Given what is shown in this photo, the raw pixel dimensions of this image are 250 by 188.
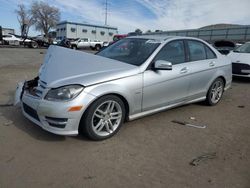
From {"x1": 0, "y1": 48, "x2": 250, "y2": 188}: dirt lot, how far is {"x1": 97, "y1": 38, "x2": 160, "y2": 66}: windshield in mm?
1095

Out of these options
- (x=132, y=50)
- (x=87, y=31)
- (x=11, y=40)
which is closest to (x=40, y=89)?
(x=132, y=50)

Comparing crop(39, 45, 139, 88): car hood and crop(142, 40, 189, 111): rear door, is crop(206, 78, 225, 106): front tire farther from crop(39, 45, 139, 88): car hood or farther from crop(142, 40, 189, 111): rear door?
crop(39, 45, 139, 88): car hood

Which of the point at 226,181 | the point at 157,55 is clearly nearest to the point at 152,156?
the point at 226,181

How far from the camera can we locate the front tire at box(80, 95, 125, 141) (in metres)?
3.19

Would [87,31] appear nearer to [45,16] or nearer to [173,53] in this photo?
[45,16]

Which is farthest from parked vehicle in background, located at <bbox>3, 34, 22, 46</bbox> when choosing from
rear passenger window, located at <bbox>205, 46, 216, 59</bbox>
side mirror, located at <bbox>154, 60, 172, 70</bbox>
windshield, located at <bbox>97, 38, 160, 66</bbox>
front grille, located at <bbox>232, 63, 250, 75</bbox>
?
side mirror, located at <bbox>154, 60, 172, 70</bbox>

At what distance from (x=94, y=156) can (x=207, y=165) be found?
138 cm

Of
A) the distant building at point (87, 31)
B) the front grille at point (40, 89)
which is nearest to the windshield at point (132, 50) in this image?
the front grille at point (40, 89)

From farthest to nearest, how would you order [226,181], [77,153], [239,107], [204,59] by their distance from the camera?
[239,107]
[204,59]
[77,153]
[226,181]

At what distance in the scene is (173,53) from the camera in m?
4.24

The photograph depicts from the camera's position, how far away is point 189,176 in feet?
8.63

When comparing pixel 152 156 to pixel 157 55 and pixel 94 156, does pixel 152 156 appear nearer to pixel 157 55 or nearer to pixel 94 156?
pixel 94 156

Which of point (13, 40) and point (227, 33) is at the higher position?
point (227, 33)

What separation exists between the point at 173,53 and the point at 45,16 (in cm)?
7339
